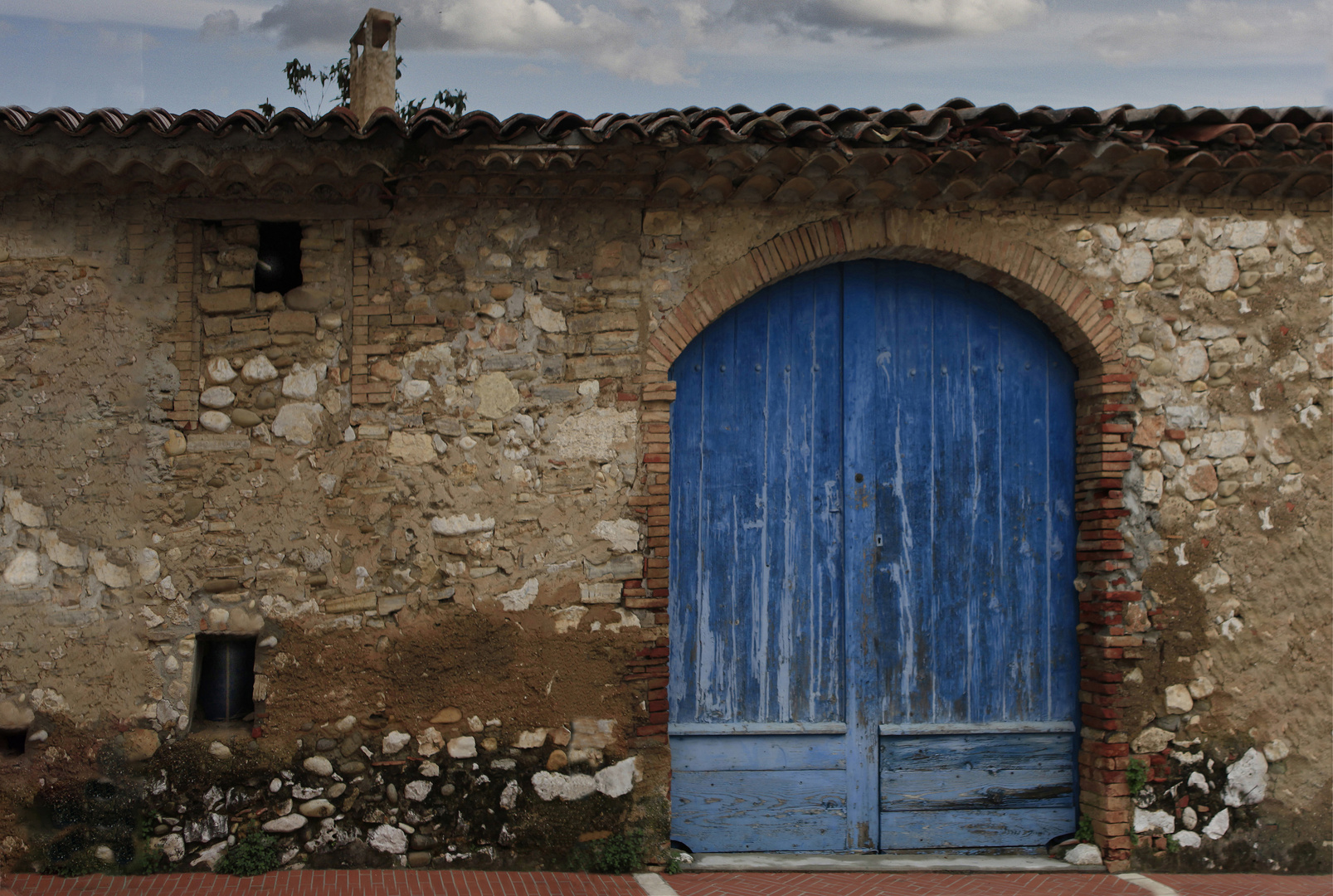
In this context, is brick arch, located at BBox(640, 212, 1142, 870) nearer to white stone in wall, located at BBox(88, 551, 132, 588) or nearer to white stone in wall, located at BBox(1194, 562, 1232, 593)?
white stone in wall, located at BBox(1194, 562, 1232, 593)

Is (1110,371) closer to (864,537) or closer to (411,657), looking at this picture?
(864,537)

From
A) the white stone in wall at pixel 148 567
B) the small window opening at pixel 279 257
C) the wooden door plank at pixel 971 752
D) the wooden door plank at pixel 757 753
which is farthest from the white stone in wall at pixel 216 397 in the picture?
A: the wooden door plank at pixel 971 752

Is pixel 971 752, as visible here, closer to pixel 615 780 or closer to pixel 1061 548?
pixel 1061 548

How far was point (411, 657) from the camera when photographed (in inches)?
184

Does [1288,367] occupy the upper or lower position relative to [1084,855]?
upper

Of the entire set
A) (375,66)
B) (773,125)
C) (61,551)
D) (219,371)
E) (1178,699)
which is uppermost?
(375,66)

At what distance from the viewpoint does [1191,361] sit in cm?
500

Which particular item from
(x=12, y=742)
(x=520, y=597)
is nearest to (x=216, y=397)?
(x=520, y=597)

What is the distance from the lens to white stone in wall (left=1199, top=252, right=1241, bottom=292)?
5.01 metres

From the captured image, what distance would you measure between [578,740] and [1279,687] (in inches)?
130

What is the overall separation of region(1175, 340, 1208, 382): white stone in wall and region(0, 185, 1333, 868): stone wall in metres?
0.27

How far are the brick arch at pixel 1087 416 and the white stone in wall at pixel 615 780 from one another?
0.17m

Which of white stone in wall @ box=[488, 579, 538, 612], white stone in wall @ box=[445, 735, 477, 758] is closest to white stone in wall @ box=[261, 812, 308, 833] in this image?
white stone in wall @ box=[445, 735, 477, 758]

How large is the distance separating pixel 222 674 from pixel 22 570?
0.96m
